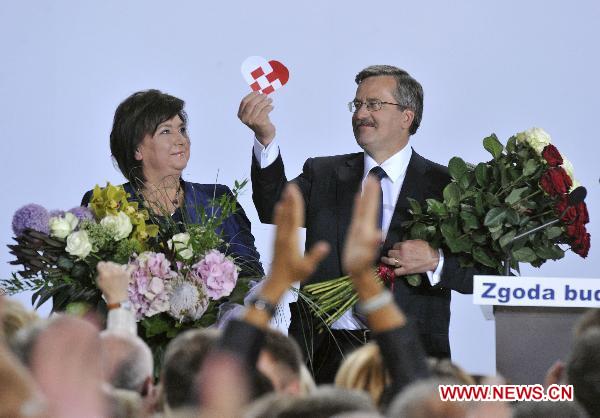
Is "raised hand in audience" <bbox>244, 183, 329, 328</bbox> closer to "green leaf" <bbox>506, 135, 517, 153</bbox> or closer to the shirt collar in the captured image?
"green leaf" <bbox>506, 135, 517, 153</bbox>

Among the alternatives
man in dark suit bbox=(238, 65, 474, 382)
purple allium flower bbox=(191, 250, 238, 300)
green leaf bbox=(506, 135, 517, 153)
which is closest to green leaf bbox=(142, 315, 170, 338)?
purple allium flower bbox=(191, 250, 238, 300)

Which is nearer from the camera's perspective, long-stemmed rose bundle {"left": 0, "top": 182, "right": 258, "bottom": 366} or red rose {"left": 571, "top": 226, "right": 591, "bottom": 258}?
long-stemmed rose bundle {"left": 0, "top": 182, "right": 258, "bottom": 366}

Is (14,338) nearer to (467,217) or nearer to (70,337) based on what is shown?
(70,337)

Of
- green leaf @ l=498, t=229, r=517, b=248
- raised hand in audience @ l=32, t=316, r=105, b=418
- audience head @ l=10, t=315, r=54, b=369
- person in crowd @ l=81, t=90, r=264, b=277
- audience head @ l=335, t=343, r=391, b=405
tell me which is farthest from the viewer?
person in crowd @ l=81, t=90, r=264, b=277

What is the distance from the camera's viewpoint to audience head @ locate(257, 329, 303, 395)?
1401mm

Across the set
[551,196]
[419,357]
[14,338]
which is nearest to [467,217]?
[551,196]

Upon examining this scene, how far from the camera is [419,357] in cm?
150

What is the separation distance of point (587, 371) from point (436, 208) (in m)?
1.40

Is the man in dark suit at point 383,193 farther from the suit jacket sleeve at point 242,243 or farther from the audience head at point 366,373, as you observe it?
the audience head at point 366,373

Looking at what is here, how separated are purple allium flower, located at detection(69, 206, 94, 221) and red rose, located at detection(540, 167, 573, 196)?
1.11 m

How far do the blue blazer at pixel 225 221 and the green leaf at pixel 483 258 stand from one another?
553 mm

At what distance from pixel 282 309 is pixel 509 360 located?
0.68m

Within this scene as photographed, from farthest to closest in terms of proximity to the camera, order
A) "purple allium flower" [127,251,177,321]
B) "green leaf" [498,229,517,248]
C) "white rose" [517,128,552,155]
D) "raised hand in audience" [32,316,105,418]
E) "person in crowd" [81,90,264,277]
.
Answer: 1. "person in crowd" [81,90,264,277]
2. "white rose" [517,128,552,155]
3. "green leaf" [498,229,517,248]
4. "purple allium flower" [127,251,177,321]
5. "raised hand in audience" [32,316,105,418]

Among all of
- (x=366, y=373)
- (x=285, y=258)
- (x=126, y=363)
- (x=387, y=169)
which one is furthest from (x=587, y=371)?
(x=387, y=169)
